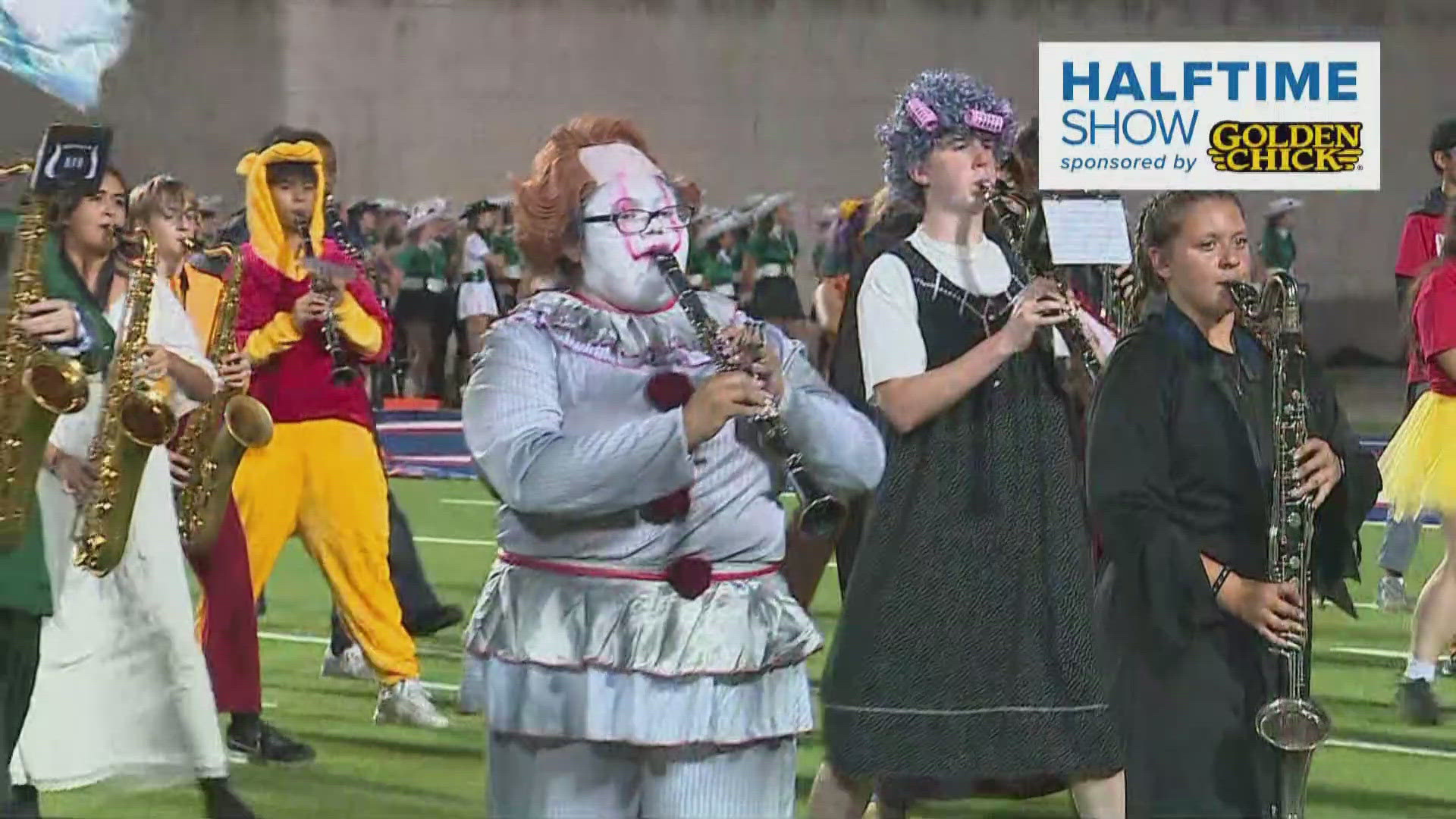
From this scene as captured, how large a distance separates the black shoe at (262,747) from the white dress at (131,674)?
1133 millimetres

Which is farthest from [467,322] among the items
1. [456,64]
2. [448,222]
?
[456,64]

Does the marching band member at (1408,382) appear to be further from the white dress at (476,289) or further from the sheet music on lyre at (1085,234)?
the white dress at (476,289)

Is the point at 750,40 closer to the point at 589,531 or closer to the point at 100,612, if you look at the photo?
the point at 100,612

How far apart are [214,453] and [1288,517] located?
3.42 metres

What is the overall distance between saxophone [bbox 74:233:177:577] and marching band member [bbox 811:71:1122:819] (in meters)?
1.66

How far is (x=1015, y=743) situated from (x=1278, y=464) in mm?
1071

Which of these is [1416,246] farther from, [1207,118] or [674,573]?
[674,573]

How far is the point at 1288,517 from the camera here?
4234 millimetres

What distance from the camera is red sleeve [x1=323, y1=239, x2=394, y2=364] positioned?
24.4 feet

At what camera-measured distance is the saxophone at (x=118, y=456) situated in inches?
228

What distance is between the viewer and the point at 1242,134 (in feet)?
20.4

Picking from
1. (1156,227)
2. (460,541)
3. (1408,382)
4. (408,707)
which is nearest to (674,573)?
(1156,227)

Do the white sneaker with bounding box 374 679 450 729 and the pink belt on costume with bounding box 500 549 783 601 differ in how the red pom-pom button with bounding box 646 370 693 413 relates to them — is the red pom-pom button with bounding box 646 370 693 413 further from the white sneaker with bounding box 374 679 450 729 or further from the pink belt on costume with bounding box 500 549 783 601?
the white sneaker with bounding box 374 679 450 729

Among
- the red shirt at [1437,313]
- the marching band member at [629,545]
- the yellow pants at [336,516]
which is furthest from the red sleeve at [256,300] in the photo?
the marching band member at [629,545]
